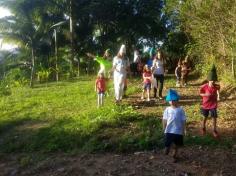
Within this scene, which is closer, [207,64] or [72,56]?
[207,64]

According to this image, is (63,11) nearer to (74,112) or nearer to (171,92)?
(74,112)

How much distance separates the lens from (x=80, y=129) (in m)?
12.6

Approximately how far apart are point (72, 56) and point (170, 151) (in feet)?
60.3

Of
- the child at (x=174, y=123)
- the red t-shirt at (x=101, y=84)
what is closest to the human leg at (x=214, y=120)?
the child at (x=174, y=123)

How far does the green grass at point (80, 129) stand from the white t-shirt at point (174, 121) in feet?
4.37

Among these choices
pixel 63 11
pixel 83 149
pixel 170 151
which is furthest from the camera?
pixel 63 11

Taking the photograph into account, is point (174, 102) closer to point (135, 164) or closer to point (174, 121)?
point (174, 121)

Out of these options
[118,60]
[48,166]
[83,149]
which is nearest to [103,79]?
[118,60]

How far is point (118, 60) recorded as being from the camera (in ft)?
47.4

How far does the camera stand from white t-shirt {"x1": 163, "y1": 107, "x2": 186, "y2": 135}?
9641mm

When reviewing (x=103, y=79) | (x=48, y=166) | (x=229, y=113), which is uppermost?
(x=103, y=79)

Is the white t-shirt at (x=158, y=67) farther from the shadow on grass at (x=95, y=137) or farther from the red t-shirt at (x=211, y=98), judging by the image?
the red t-shirt at (x=211, y=98)

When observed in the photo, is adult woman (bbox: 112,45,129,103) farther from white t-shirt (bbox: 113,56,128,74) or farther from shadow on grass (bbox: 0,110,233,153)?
shadow on grass (bbox: 0,110,233,153)

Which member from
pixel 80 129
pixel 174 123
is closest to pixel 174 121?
pixel 174 123
